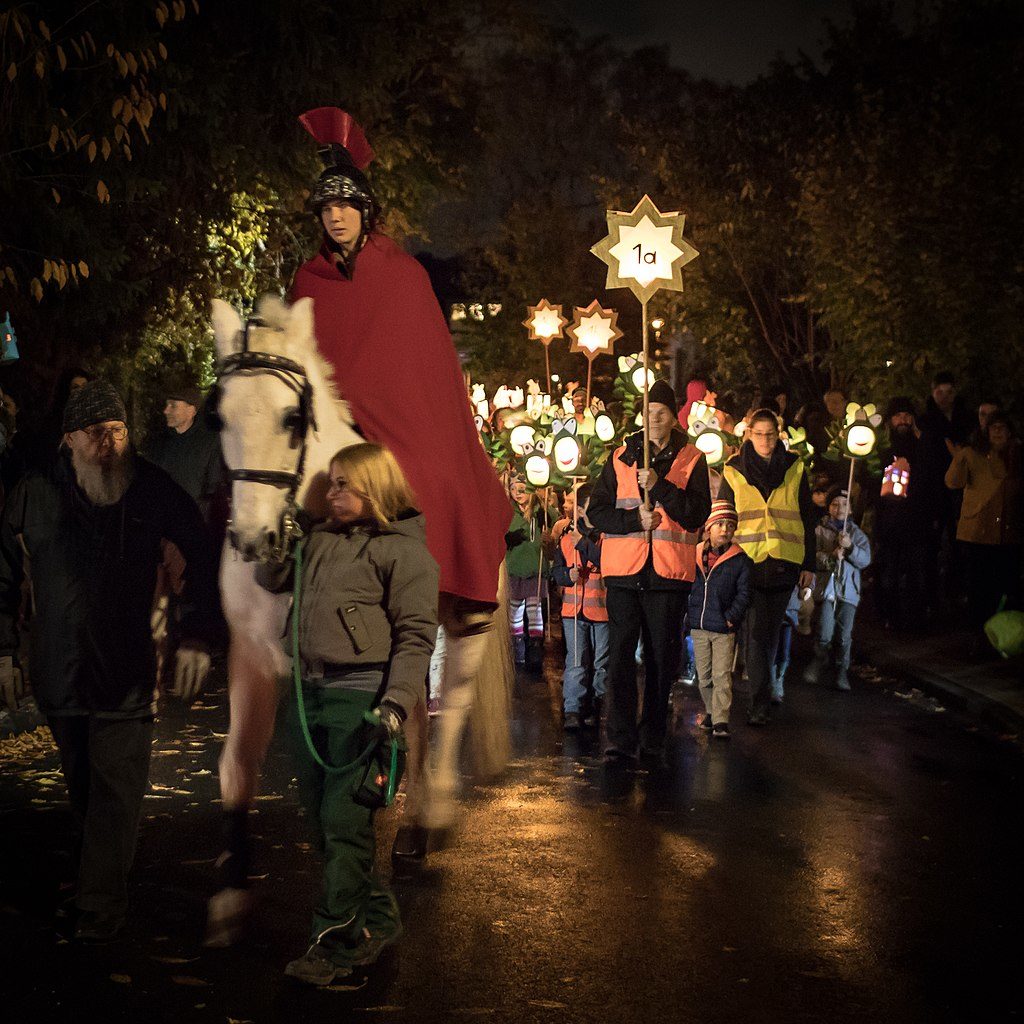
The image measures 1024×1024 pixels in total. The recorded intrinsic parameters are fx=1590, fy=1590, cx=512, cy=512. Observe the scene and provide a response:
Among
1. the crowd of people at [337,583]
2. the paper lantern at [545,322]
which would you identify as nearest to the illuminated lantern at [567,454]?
the crowd of people at [337,583]

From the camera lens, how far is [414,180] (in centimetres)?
2330

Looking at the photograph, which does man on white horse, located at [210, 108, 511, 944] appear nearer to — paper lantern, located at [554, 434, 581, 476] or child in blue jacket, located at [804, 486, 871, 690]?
paper lantern, located at [554, 434, 581, 476]

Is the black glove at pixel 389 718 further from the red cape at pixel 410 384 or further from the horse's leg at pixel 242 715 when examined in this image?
the red cape at pixel 410 384

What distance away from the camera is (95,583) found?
6152 millimetres

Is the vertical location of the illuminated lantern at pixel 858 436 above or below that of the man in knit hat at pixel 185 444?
above

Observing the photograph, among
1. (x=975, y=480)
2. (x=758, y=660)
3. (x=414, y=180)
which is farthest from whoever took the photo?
(x=414, y=180)

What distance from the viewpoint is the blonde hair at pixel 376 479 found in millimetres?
5656

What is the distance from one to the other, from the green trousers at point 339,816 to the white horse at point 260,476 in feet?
1.23

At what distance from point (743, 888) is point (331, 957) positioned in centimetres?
215

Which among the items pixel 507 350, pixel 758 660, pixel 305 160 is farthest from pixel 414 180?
pixel 507 350

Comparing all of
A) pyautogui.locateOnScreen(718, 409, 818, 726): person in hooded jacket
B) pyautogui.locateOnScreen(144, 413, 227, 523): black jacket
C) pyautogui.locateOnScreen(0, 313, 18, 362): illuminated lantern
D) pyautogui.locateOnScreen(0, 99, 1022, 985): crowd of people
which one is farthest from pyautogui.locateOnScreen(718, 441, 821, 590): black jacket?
pyautogui.locateOnScreen(0, 313, 18, 362): illuminated lantern

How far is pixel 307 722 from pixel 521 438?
33.5 feet

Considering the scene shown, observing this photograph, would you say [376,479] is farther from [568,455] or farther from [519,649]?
[519,649]

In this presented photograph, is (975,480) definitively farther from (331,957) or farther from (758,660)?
(331,957)
